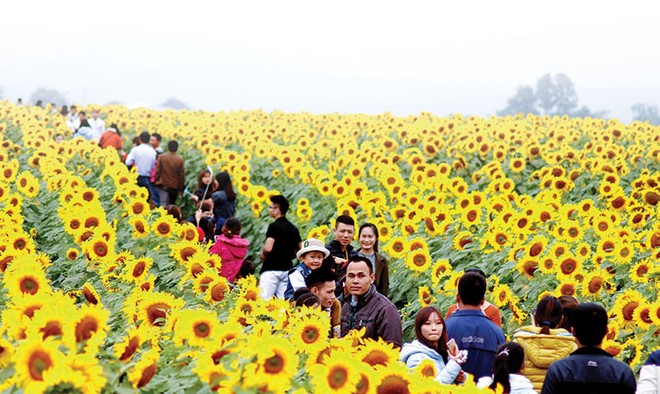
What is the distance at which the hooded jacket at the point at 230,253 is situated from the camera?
11844 mm

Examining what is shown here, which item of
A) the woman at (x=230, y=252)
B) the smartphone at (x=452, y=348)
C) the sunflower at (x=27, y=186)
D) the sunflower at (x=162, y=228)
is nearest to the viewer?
the smartphone at (x=452, y=348)

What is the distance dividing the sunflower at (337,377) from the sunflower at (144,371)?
73cm

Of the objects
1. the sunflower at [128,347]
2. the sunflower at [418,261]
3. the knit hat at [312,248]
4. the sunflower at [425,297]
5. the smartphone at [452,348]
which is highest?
the sunflower at [128,347]

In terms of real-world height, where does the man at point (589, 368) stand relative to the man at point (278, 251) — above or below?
above

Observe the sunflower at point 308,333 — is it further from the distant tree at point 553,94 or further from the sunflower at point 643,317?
the distant tree at point 553,94

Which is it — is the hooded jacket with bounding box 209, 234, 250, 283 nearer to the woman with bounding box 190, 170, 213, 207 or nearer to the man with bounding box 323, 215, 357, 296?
the man with bounding box 323, 215, 357, 296

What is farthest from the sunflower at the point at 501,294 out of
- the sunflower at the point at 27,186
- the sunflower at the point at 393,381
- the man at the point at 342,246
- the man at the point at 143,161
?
the man at the point at 143,161

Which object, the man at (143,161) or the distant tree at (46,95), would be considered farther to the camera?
the distant tree at (46,95)

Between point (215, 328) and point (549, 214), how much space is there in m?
8.16

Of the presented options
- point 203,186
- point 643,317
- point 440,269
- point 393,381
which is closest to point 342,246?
point 440,269

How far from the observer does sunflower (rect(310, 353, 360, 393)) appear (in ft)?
14.9

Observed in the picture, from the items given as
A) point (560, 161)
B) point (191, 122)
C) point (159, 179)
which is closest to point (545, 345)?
point (159, 179)

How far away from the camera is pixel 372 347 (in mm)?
5266

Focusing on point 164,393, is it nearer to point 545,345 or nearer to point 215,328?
point 215,328
